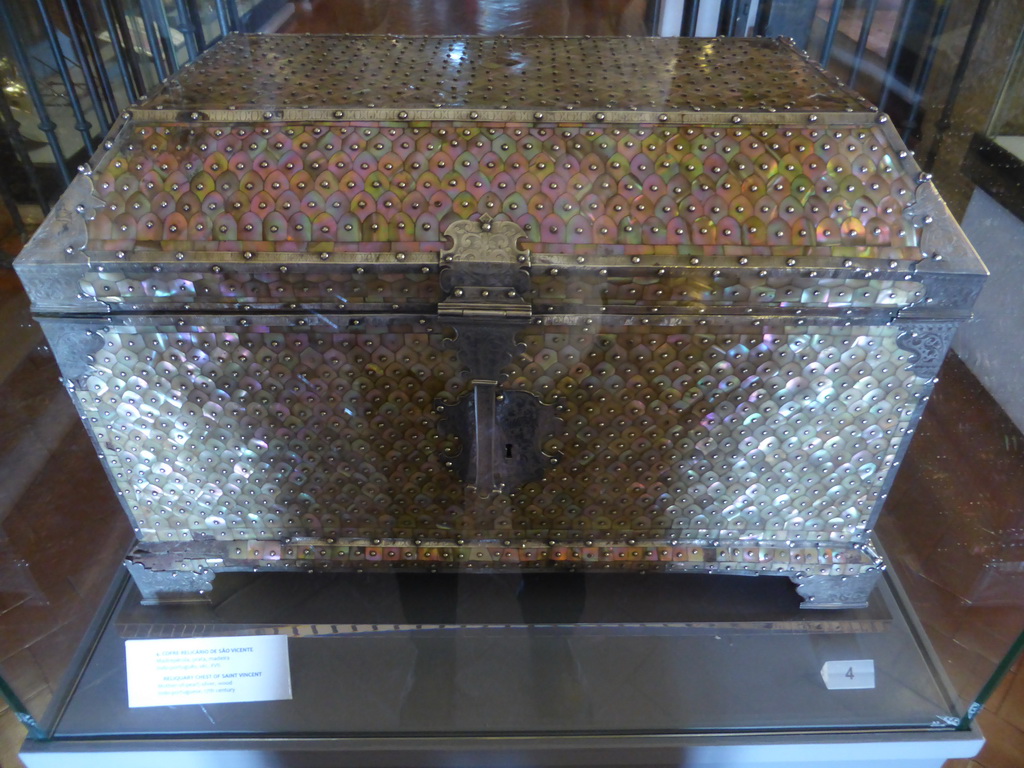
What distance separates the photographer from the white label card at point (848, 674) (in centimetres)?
145

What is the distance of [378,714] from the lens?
141 cm

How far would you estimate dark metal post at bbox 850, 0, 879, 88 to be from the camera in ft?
5.73

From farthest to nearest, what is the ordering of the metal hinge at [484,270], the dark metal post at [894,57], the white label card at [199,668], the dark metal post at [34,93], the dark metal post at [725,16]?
the dark metal post at [725,16] → the dark metal post at [894,57] → the dark metal post at [34,93] → the white label card at [199,668] → the metal hinge at [484,270]

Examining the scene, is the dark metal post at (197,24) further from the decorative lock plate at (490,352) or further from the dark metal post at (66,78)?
the decorative lock plate at (490,352)

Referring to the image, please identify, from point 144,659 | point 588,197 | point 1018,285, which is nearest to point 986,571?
point 1018,285

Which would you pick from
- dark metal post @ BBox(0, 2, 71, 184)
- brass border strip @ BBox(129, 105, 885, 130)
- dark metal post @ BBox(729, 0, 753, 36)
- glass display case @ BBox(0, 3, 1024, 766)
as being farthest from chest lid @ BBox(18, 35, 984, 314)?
dark metal post @ BBox(729, 0, 753, 36)

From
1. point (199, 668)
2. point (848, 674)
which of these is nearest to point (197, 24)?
point (199, 668)

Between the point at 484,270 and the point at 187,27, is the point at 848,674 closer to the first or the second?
the point at 484,270

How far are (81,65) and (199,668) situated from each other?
56.2 inches

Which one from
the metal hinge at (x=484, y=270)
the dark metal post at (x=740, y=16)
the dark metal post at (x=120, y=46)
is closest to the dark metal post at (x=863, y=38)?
the dark metal post at (x=740, y=16)

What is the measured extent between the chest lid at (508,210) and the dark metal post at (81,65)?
2.20 feet

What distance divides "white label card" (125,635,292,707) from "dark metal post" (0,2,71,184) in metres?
1.18

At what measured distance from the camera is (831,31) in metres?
1.75

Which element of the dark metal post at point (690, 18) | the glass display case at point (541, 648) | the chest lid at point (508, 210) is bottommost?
the glass display case at point (541, 648)
